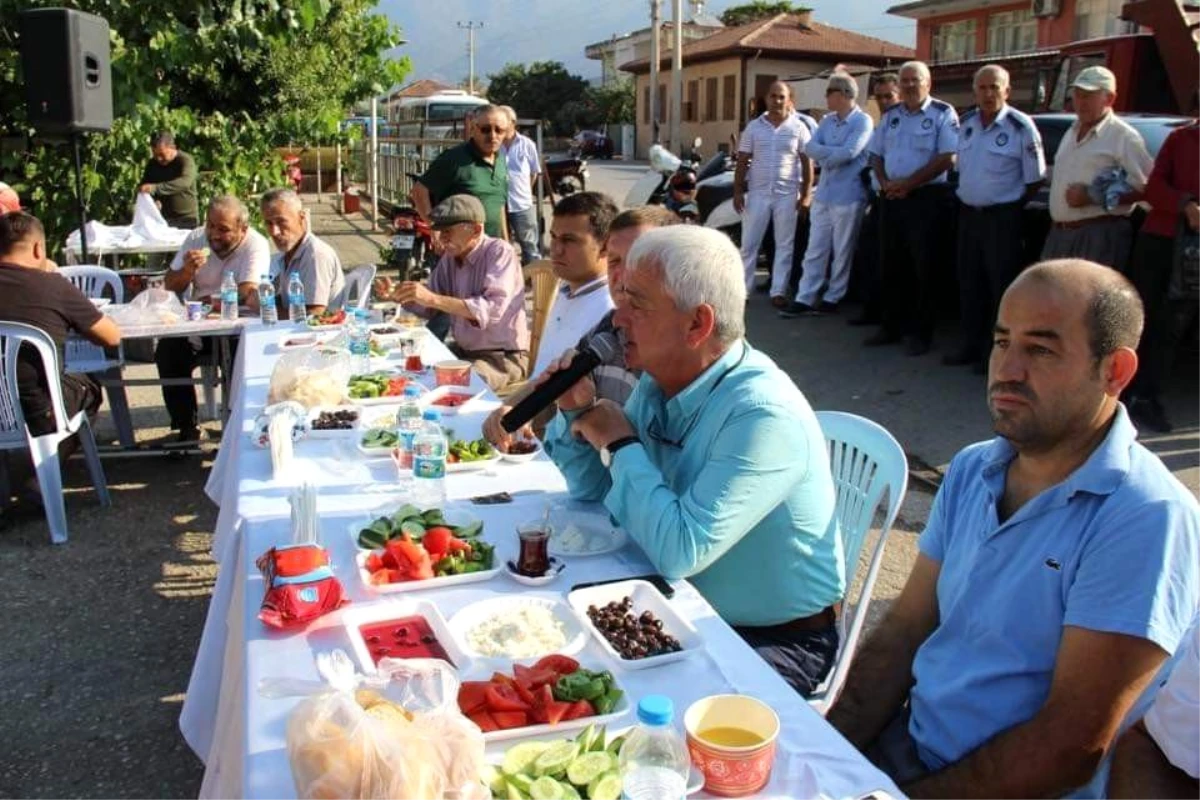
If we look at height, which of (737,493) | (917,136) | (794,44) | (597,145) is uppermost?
(794,44)

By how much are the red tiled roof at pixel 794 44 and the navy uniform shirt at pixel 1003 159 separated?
1308 inches

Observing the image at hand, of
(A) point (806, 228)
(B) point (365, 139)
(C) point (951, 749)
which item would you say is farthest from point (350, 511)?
(B) point (365, 139)

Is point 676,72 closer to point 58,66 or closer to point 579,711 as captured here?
point 58,66

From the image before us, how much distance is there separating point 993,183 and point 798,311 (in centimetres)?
257

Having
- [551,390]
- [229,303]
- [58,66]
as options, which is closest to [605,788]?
[551,390]

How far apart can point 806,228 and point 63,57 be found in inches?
246

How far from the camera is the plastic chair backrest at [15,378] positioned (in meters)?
4.45

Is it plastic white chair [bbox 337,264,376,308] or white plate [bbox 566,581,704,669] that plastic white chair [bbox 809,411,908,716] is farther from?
plastic white chair [bbox 337,264,376,308]

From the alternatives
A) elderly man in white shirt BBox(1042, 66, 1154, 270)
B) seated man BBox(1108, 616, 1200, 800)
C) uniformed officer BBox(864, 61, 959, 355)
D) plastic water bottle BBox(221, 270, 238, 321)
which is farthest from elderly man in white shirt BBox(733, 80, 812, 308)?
seated man BBox(1108, 616, 1200, 800)

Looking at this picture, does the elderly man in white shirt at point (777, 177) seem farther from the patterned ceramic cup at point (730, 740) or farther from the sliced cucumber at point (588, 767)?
the sliced cucumber at point (588, 767)

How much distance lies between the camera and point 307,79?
1686 cm

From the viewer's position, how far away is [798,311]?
29.1ft

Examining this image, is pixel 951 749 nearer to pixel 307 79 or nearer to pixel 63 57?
pixel 63 57

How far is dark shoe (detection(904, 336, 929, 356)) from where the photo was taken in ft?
24.4
